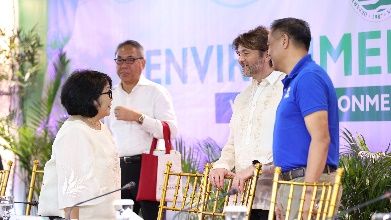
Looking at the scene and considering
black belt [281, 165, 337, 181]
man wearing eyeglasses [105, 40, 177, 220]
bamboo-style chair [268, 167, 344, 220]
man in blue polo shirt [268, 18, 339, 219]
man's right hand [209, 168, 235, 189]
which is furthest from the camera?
man wearing eyeglasses [105, 40, 177, 220]

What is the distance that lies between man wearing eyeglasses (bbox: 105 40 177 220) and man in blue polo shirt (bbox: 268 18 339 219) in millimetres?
1730

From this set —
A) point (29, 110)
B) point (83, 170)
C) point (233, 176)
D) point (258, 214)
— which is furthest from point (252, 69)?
point (29, 110)

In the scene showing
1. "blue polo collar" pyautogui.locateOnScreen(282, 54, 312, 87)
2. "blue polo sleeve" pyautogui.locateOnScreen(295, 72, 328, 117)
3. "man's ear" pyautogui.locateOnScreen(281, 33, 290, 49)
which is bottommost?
"blue polo sleeve" pyautogui.locateOnScreen(295, 72, 328, 117)

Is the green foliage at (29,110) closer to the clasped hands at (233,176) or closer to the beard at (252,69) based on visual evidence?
the beard at (252,69)

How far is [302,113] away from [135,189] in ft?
6.96

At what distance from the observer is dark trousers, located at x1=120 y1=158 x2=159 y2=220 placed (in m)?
5.50

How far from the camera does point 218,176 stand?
4.15m

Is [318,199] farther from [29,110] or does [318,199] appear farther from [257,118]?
[29,110]

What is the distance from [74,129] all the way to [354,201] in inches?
78.1

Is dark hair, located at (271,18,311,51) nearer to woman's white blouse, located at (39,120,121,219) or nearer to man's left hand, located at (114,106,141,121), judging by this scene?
woman's white blouse, located at (39,120,121,219)

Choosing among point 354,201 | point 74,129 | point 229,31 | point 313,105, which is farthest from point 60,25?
point 313,105

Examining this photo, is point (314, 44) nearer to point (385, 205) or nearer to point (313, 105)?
point (385, 205)

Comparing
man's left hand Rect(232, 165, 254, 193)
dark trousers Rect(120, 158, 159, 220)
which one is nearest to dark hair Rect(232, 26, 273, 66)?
man's left hand Rect(232, 165, 254, 193)

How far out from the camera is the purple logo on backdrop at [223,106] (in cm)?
686
